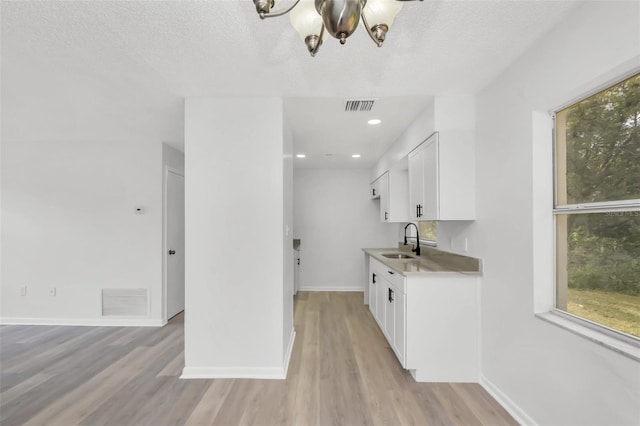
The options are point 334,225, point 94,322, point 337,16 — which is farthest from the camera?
point 334,225

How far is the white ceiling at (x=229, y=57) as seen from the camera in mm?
1547

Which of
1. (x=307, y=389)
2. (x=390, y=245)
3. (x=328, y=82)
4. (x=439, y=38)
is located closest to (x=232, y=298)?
(x=307, y=389)

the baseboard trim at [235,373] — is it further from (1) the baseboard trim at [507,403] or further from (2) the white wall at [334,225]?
(2) the white wall at [334,225]

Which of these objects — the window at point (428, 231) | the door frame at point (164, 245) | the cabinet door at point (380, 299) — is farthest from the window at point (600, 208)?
the door frame at point (164, 245)

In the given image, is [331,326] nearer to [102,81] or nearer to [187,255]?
[187,255]

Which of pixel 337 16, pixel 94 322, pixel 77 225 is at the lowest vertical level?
pixel 94 322

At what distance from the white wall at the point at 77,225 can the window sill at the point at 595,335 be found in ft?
13.9

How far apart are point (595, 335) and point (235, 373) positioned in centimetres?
253

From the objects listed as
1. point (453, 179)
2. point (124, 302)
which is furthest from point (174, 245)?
point (453, 179)

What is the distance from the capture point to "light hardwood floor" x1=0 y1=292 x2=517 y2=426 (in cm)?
201

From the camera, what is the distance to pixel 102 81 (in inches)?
Result: 90.3

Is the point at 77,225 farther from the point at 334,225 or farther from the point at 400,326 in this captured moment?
the point at 400,326

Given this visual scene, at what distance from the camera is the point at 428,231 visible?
393cm

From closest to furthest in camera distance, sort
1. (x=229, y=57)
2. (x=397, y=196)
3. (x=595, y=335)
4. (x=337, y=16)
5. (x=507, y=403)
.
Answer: (x=337, y=16) < (x=595, y=335) < (x=229, y=57) < (x=507, y=403) < (x=397, y=196)
